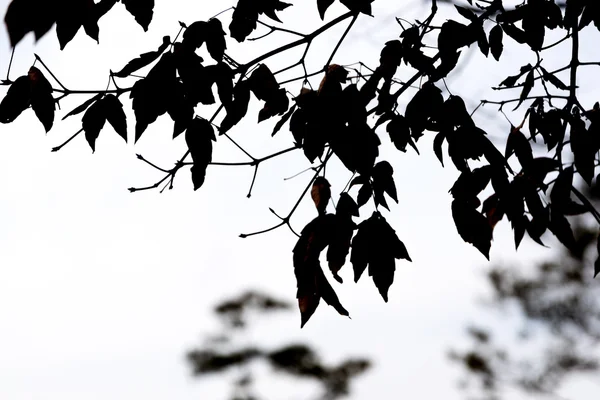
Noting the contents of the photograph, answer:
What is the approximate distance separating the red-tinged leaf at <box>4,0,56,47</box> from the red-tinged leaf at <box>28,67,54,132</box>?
0.84 metres

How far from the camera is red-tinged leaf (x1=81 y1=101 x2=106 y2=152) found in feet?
5.49

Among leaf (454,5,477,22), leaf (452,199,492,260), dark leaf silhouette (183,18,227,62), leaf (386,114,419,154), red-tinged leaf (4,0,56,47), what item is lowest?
red-tinged leaf (4,0,56,47)

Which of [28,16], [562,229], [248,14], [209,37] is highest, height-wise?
[248,14]

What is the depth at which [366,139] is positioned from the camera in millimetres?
1581

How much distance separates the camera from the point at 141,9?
4.89 feet

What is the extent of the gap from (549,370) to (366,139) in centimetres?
1393

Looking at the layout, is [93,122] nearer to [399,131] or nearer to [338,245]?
[338,245]

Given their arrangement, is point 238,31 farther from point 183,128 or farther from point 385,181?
point 385,181

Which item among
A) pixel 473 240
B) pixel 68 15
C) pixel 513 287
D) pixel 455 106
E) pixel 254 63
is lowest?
pixel 473 240

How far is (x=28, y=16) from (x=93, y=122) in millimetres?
884

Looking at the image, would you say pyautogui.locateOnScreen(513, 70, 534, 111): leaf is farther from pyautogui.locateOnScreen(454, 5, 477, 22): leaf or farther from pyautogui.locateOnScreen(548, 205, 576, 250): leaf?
pyautogui.locateOnScreen(548, 205, 576, 250): leaf

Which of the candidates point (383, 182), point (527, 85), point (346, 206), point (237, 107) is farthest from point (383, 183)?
point (527, 85)

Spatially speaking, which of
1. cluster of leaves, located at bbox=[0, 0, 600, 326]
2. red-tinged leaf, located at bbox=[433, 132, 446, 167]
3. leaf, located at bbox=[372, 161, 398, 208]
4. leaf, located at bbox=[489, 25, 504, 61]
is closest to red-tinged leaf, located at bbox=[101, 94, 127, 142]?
cluster of leaves, located at bbox=[0, 0, 600, 326]

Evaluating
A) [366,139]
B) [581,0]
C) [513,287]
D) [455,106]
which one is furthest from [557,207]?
[513,287]
